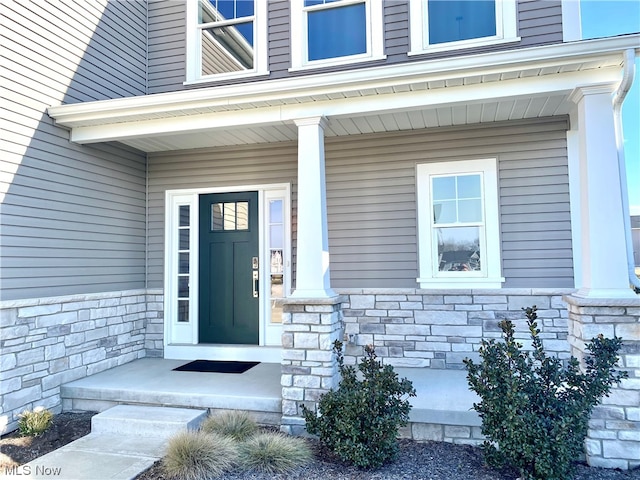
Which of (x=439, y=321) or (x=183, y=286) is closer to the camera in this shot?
(x=439, y=321)

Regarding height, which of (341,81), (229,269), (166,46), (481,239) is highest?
(166,46)

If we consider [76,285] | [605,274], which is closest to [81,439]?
[76,285]

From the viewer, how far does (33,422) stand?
12.4ft

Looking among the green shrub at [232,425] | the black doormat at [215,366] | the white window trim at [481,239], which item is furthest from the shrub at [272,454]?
the white window trim at [481,239]

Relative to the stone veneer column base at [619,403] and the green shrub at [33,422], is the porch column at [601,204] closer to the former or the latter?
the stone veneer column base at [619,403]

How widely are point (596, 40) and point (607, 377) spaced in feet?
8.15

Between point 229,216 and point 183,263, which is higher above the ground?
point 229,216

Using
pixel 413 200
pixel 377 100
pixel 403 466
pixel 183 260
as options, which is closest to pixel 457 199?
pixel 413 200

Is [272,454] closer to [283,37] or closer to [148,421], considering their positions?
[148,421]

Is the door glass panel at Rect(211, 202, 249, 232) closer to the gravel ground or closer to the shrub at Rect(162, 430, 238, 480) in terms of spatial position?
the shrub at Rect(162, 430, 238, 480)

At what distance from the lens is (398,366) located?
4840mm

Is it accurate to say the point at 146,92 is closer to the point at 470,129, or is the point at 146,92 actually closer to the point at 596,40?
the point at 470,129

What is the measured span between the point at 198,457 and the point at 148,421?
3.10 feet

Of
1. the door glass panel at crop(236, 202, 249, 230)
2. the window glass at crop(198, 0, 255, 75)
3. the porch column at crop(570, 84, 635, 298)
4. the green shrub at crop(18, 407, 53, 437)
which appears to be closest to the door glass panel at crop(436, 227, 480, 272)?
the porch column at crop(570, 84, 635, 298)
